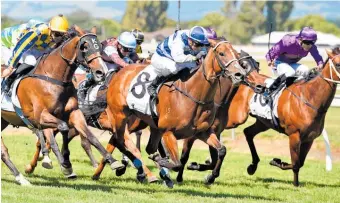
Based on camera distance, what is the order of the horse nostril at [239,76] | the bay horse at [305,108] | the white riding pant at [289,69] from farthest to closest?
the white riding pant at [289,69], the bay horse at [305,108], the horse nostril at [239,76]

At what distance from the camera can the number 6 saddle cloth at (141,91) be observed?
10469 millimetres

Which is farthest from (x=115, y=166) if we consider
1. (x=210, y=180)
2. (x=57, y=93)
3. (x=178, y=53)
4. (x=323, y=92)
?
(x=323, y=92)

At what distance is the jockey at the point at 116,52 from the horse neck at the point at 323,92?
8.28 ft

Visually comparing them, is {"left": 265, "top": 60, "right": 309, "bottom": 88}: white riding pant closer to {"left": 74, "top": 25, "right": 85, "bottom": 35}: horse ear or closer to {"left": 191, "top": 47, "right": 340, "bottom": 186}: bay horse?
{"left": 191, "top": 47, "right": 340, "bottom": 186}: bay horse

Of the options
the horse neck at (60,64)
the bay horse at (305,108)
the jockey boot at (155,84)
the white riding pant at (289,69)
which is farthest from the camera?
the white riding pant at (289,69)

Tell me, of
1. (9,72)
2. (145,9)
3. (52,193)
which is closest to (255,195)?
(52,193)

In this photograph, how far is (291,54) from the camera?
1242 cm

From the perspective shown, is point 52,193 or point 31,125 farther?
point 31,125

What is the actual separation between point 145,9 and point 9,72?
4893 inches

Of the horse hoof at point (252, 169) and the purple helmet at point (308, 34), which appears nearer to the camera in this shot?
the purple helmet at point (308, 34)

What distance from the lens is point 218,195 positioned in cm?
998

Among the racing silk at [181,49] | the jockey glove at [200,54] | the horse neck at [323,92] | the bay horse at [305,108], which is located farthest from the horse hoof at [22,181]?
the horse neck at [323,92]

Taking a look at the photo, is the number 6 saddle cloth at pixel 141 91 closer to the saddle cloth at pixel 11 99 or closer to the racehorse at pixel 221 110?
the racehorse at pixel 221 110

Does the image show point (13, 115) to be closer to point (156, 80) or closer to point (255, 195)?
point (156, 80)
